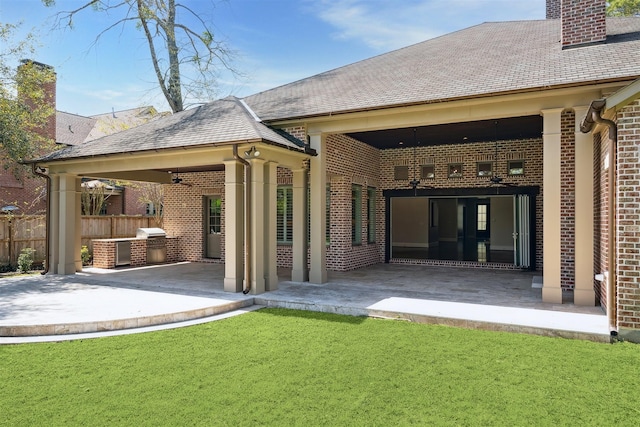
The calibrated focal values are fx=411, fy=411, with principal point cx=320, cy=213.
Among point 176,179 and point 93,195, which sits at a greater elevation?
point 176,179

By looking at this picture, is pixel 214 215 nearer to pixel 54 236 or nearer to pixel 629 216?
pixel 54 236

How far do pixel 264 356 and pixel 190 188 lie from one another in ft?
31.0

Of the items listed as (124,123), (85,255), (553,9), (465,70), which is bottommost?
(85,255)

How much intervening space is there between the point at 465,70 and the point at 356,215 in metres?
4.70

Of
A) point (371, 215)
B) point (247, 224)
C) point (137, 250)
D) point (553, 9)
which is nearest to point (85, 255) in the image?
point (137, 250)

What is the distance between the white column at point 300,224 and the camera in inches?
340

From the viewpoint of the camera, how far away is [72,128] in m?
23.5

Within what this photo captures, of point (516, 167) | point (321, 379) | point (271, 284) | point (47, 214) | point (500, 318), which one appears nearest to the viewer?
point (321, 379)

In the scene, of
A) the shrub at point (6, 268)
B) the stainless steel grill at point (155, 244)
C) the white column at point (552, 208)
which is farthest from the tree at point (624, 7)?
the shrub at point (6, 268)

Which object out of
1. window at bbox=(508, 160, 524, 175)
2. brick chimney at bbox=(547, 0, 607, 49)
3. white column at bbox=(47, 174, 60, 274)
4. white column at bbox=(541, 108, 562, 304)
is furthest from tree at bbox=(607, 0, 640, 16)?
white column at bbox=(47, 174, 60, 274)

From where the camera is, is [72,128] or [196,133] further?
[72,128]

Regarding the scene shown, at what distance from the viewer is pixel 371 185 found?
1205 centimetres

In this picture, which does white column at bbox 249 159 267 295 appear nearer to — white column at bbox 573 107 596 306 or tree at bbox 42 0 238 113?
white column at bbox 573 107 596 306

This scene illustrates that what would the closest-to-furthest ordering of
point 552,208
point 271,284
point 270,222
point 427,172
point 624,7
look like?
1. point 552,208
2. point 271,284
3. point 270,222
4. point 427,172
5. point 624,7
